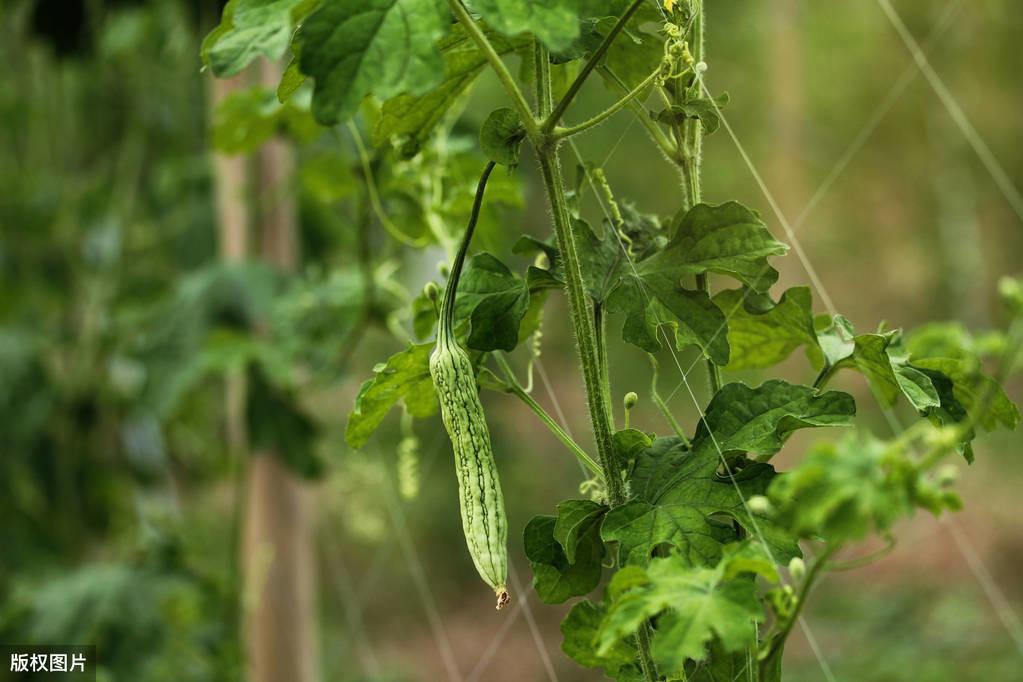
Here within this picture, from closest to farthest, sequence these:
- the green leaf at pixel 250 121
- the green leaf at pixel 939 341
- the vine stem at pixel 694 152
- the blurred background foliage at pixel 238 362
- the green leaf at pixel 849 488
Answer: the green leaf at pixel 849 488 < the vine stem at pixel 694 152 < the green leaf at pixel 939 341 < the green leaf at pixel 250 121 < the blurred background foliage at pixel 238 362

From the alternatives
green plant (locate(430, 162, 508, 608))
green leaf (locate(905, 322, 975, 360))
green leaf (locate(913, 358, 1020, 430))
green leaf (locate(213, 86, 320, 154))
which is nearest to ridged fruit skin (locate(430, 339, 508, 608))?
green plant (locate(430, 162, 508, 608))

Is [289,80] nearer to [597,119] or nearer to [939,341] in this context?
[597,119]

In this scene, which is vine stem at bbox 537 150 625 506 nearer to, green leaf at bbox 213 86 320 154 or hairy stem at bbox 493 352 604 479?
hairy stem at bbox 493 352 604 479

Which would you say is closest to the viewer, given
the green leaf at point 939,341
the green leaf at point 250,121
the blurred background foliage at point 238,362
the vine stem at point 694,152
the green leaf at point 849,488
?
the green leaf at point 849,488

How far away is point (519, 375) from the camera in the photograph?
213 cm

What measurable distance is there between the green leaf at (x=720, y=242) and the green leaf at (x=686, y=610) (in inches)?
6.2

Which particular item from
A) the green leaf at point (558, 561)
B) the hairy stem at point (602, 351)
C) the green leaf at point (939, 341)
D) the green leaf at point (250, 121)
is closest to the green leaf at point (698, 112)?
the hairy stem at point (602, 351)

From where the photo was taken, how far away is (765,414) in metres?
0.55

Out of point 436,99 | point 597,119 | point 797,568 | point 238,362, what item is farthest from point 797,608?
point 238,362

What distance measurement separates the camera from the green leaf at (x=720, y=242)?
555mm

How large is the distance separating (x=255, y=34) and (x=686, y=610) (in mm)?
311

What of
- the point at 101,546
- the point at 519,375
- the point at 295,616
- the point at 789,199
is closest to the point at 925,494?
the point at 295,616

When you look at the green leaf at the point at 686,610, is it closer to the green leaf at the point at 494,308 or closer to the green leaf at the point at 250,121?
the green leaf at the point at 494,308

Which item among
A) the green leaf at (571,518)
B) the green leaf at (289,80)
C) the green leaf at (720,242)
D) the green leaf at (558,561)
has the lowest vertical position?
the green leaf at (558,561)
